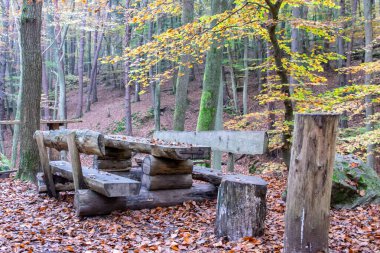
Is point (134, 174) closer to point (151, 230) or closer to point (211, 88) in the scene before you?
point (151, 230)

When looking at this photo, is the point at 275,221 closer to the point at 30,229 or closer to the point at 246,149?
the point at 246,149

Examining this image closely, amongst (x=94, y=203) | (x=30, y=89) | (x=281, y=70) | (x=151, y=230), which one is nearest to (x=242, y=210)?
(x=151, y=230)

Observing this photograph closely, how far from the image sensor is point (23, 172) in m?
9.70

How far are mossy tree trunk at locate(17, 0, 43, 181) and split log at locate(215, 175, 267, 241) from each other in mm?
6547

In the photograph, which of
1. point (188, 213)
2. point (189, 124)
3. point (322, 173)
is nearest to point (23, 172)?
point (188, 213)

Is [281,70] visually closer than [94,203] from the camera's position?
No

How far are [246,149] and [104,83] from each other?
112 ft

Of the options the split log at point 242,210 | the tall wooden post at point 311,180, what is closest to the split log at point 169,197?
the split log at point 242,210

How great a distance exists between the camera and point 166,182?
22.5 feet

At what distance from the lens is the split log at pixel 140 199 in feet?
20.2

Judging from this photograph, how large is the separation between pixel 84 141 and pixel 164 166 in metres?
1.58

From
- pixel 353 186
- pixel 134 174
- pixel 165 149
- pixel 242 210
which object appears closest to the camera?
pixel 242 210

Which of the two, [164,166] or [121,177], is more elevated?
[164,166]

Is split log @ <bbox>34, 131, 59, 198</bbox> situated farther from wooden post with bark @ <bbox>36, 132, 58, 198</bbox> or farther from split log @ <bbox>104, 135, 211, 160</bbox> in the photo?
split log @ <bbox>104, 135, 211, 160</bbox>
